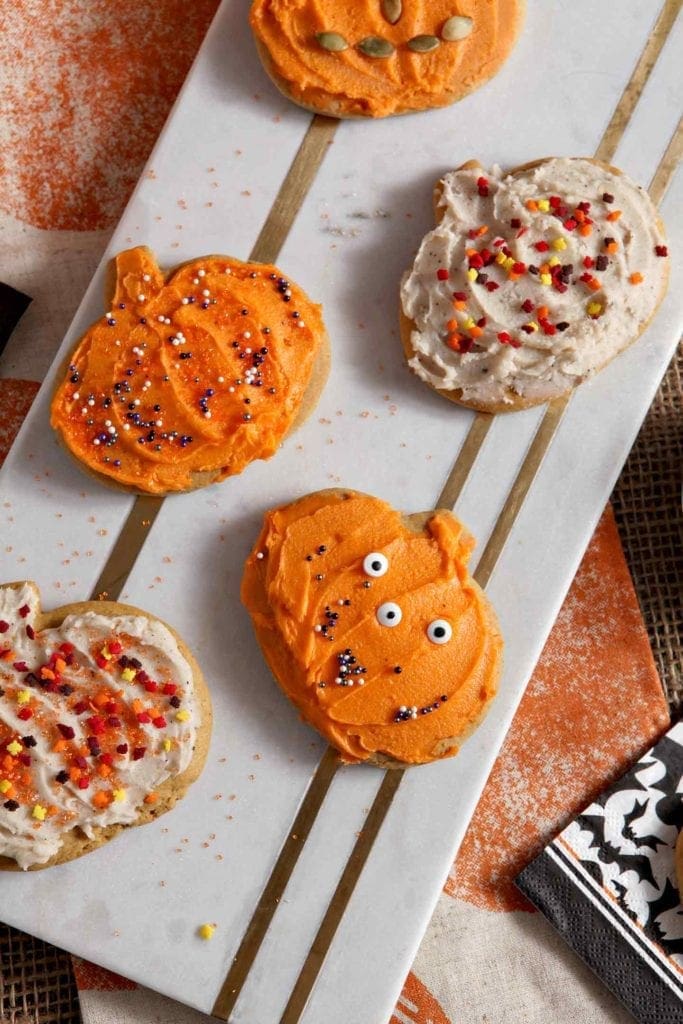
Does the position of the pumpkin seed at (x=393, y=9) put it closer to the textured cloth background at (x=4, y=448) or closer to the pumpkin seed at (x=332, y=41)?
the pumpkin seed at (x=332, y=41)

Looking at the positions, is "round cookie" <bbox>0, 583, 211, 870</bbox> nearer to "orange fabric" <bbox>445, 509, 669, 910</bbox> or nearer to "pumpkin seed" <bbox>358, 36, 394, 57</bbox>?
"orange fabric" <bbox>445, 509, 669, 910</bbox>

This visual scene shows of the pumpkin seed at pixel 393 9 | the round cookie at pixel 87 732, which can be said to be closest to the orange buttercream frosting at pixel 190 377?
the round cookie at pixel 87 732

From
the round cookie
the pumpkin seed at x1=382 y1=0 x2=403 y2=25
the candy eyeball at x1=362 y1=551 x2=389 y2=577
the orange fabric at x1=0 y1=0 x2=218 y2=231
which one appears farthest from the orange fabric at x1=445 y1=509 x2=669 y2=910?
the orange fabric at x1=0 y1=0 x2=218 y2=231

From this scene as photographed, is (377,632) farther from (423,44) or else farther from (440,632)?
(423,44)

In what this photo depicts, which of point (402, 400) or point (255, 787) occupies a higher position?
point (402, 400)

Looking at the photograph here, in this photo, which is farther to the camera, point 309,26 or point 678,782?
point 678,782

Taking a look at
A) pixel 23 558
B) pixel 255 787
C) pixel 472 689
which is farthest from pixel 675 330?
pixel 23 558

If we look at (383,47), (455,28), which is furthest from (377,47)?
(455,28)

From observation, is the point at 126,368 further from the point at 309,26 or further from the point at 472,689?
the point at 472,689
